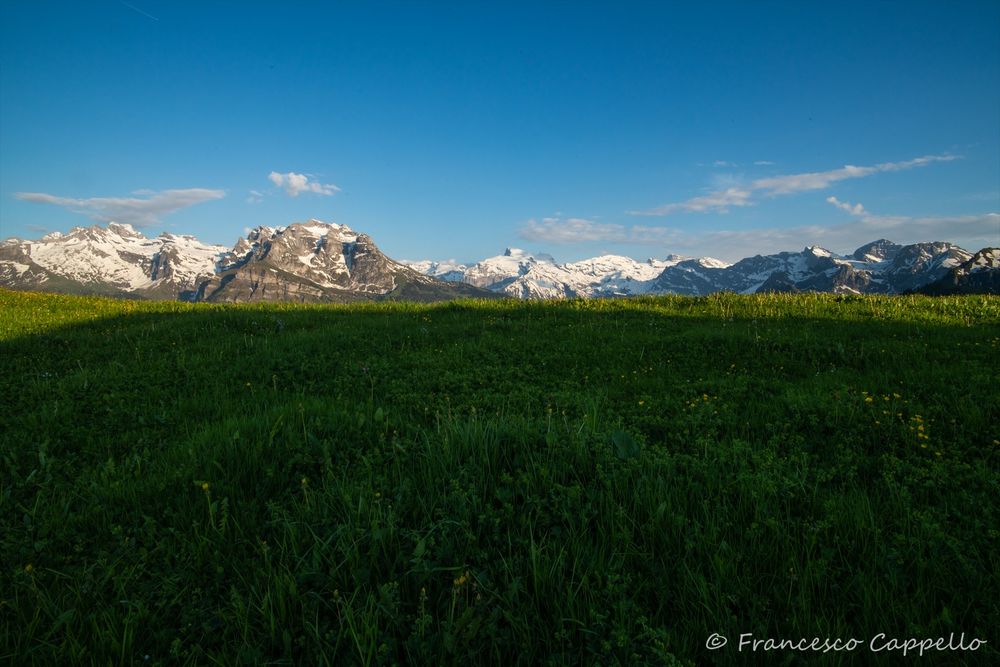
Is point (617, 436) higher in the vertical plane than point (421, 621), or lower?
higher

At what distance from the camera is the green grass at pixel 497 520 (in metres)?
2.40

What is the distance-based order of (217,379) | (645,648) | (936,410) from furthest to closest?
(217,379), (936,410), (645,648)

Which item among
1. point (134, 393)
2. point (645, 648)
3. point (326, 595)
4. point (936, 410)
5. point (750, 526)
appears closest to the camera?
point (645, 648)

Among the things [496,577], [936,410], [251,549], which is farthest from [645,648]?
[936,410]

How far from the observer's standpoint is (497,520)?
10.2 ft

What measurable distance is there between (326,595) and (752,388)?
6835 millimetres

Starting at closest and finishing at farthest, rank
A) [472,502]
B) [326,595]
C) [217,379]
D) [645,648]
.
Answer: [645,648] → [326,595] → [472,502] → [217,379]

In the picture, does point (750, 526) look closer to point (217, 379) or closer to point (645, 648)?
point (645, 648)

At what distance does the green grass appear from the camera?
7.86 ft

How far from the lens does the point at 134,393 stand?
283 inches

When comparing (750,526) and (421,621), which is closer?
(421,621)

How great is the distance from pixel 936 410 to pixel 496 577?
20.3 ft

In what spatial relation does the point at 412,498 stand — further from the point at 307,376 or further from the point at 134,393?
the point at 134,393

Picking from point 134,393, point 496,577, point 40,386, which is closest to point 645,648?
point 496,577
